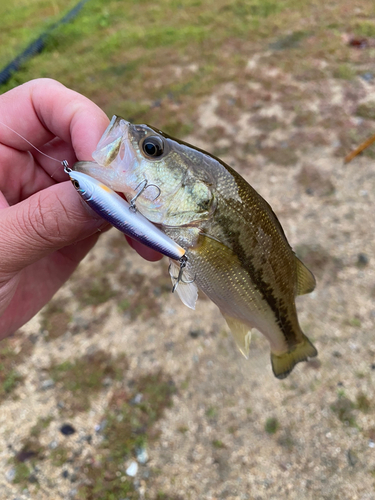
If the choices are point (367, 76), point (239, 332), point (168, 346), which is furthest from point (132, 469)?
point (367, 76)

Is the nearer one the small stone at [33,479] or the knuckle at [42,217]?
the knuckle at [42,217]

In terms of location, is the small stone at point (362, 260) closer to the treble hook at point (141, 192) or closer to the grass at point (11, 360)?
the treble hook at point (141, 192)

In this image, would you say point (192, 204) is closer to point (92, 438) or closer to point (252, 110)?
point (92, 438)

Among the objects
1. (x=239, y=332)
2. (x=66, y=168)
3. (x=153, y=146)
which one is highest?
(x=66, y=168)

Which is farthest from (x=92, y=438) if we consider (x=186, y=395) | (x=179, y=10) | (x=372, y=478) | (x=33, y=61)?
(x=179, y=10)

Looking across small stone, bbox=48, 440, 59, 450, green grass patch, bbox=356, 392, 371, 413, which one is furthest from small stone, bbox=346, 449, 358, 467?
small stone, bbox=48, 440, 59, 450

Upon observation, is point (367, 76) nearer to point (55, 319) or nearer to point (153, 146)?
point (153, 146)

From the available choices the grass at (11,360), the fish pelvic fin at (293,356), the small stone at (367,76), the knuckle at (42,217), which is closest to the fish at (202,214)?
the knuckle at (42,217)
